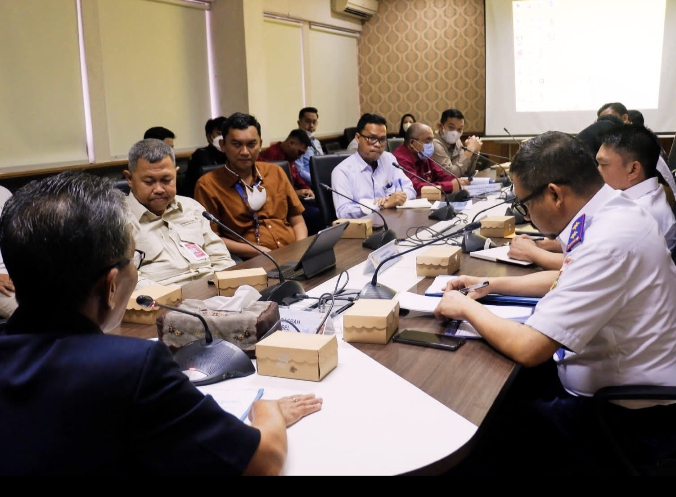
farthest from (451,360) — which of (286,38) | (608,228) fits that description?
(286,38)

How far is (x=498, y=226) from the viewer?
9.00ft

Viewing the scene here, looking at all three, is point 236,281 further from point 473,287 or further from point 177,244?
point 473,287

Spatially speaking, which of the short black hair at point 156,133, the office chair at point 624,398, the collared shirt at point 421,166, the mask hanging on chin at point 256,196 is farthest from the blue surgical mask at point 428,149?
the office chair at point 624,398

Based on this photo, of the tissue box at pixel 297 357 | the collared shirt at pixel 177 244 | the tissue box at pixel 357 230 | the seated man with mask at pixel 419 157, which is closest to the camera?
the tissue box at pixel 297 357

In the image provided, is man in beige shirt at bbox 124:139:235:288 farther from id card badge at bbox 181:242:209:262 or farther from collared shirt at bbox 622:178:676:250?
collared shirt at bbox 622:178:676:250

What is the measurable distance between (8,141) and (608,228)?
3.92m

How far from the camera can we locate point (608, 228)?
145 centimetres

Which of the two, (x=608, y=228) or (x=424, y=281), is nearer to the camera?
(x=608, y=228)

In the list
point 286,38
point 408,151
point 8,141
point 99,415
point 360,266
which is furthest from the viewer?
point 286,38

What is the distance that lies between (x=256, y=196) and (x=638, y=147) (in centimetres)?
181

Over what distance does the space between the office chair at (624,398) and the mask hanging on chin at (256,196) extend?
2205 millimetres

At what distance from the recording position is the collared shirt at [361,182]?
3.66m

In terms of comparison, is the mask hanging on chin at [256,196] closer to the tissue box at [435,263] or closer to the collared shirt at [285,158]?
the tissue box at [435,263]

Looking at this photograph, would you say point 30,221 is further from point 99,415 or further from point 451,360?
point 451,360
